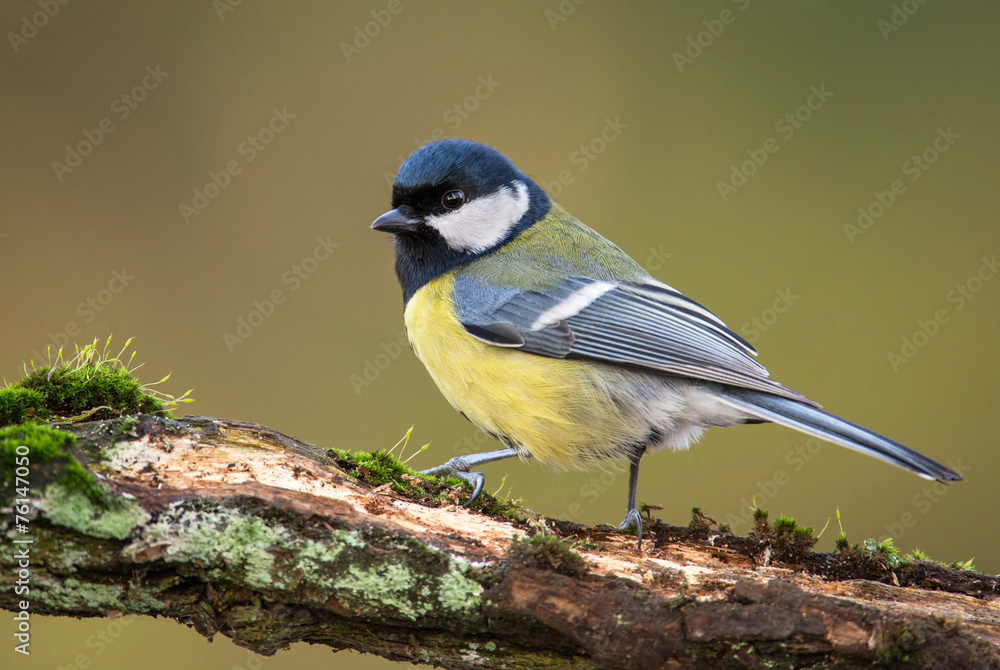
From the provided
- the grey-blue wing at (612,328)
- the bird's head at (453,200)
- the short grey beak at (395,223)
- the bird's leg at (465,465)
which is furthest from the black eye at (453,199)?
the bird's leg at (465,465)

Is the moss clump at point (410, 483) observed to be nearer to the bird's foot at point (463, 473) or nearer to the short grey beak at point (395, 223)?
the bird's foot at point (463, 473)

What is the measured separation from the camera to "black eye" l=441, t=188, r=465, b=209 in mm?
2428

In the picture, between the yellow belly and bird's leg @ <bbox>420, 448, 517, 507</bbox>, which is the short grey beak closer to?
the yellow belly

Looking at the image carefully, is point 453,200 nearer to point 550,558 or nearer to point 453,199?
point 453,199

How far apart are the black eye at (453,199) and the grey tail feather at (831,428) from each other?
99cm

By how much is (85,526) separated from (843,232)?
376cm

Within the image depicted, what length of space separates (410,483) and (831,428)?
102cm

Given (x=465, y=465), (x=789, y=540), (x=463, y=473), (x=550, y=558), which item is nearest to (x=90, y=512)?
(x=550, y=558)

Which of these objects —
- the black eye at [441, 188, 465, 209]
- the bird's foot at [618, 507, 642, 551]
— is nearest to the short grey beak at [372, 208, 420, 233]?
the black eye at [441, 188, 465, 209]

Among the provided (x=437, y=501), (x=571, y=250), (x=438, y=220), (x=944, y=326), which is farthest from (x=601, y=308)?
(x=944, y=326)

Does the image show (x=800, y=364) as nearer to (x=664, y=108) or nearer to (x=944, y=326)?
(x=944, y=326)

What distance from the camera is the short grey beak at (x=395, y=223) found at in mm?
2406

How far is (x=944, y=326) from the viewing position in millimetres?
3855

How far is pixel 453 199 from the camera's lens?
2439mm
